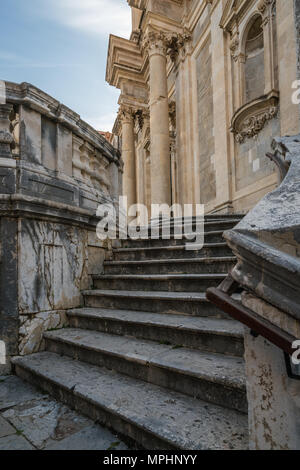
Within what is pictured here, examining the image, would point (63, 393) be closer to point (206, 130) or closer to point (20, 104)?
point (20, 104)

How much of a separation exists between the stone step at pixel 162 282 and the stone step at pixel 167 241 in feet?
2.98

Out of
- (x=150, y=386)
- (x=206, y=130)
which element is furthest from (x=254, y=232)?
(x=206, y=130)

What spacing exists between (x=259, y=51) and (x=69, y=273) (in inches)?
301

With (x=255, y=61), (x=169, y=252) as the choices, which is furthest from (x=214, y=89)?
(x=169, y=252)

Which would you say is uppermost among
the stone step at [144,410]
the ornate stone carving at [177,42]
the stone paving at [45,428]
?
the ornate stone carving at [177,42]

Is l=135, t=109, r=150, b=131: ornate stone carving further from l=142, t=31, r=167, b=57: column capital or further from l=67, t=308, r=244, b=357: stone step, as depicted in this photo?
l=67, t=308, r=244, b=357: stone step

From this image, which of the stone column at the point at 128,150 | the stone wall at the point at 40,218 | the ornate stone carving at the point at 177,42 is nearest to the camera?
the stone wall at the point at 40,218

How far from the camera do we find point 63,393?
2.15 meters

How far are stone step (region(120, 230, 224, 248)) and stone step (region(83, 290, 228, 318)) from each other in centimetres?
114

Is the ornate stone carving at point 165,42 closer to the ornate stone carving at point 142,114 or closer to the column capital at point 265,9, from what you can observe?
the ornate stone carving at point 142,114

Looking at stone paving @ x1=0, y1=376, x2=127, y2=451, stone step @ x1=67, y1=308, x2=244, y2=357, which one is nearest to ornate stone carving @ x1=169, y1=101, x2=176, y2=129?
stone step @ x1=67, y1=308, x2=244, y2=357

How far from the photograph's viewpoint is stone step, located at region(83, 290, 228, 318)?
2.53 metres

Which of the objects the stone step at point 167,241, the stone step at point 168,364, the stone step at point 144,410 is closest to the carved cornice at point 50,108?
the stone step at point 167,241

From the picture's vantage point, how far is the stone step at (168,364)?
165 centimetres
